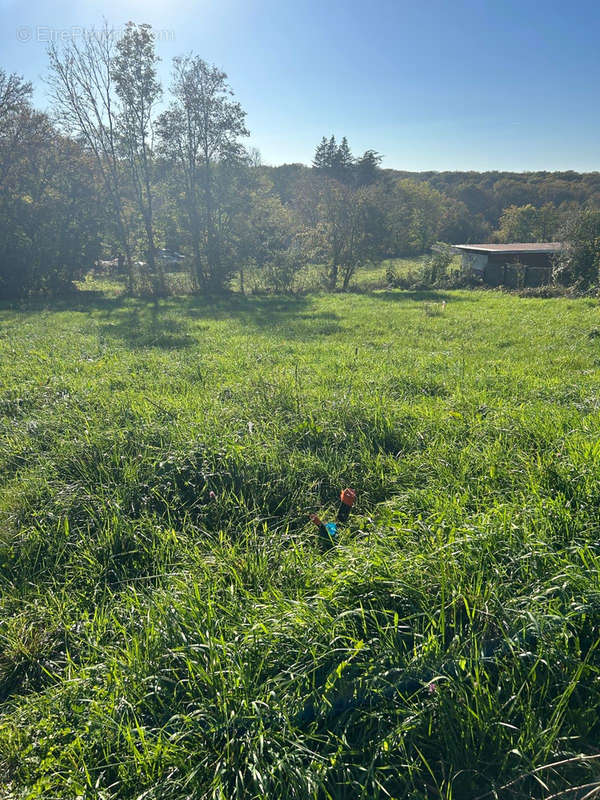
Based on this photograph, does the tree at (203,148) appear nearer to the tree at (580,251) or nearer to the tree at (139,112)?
the tree at (139,112)

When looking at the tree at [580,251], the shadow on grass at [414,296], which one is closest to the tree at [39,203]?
the shadow on grass at [414,296]

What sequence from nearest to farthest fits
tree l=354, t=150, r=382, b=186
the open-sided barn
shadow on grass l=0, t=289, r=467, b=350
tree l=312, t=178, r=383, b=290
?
shadow on grass l=0, t=289, r=467, b=350, the open-sided barn, tree l=312, t=178, r=383, b=290, tree l=354, t=150, r=382, b=186

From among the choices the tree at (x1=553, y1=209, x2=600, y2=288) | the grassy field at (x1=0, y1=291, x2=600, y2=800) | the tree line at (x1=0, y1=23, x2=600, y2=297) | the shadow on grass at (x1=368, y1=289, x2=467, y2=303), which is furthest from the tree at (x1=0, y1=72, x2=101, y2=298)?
the tree at (x1=553, y1=209, x2=600, y2=288)

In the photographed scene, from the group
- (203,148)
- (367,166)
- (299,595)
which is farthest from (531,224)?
(299,595)

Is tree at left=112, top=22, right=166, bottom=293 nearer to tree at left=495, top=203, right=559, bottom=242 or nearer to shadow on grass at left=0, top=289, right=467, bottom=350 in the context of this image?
shadow on grass at left=0, top=289, right=467, bottom=350

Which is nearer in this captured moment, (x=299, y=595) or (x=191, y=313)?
(x=299, y=595)

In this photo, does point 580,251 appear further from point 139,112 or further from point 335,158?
point 335,158

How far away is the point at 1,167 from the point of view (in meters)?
18.1

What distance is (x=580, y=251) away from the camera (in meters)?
18.2

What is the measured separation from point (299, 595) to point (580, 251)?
69.0 feet

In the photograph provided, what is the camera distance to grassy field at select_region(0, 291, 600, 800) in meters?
1.48

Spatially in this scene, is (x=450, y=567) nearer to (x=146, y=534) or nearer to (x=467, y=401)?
Result: (x=146, y=534)

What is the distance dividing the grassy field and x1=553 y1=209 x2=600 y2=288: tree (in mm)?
16380

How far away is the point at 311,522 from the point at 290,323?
9455 millimetres
